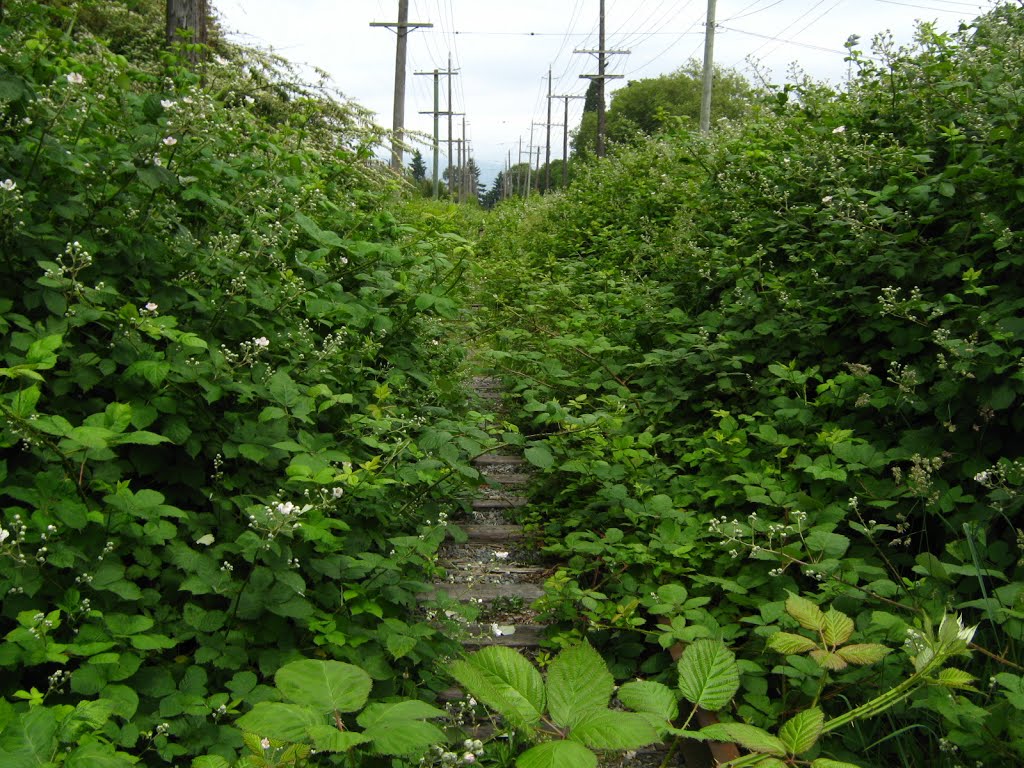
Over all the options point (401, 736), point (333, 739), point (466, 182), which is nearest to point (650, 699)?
point (401, 736)

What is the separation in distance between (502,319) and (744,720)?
19.6 ft

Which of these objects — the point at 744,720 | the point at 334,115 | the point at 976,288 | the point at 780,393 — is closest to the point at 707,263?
the point at 780,393

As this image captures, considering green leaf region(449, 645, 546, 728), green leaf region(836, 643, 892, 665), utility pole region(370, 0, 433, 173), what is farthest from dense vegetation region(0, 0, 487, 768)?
utility pole region(370, 0, 433, 173)

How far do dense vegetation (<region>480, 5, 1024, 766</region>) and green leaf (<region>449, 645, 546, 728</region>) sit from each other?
29.3 inches

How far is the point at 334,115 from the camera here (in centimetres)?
1129

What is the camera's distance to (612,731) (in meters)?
1.17

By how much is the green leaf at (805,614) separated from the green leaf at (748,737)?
536 mm

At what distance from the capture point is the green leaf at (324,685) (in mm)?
1306

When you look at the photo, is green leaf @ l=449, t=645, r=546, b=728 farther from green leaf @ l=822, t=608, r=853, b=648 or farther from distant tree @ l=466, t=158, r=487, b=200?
distant tree @ l=466, t=158, r=487, b=200

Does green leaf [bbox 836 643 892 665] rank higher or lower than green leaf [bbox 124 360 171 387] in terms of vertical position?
lower

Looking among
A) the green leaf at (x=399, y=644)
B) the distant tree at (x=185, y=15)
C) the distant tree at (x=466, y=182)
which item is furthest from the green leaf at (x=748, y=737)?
the distant tree at (x=466, y=182)

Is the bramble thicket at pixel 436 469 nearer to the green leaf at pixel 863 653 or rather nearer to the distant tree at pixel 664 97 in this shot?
the green leaf at pixel 863 653

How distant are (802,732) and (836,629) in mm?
587

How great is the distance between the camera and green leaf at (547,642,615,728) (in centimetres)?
125
